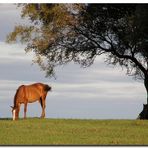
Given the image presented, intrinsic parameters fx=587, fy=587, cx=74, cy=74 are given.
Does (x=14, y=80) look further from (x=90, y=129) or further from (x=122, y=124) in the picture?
(x=122, y=124)

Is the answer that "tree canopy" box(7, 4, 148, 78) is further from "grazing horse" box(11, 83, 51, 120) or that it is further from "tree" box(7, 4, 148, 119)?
"grazing horse" box(11, 83, 51, 120)

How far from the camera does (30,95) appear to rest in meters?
34.2

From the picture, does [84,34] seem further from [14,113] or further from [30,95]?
[14,113]

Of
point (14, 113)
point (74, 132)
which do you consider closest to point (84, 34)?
point (14, 113)

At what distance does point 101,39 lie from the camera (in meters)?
35.7

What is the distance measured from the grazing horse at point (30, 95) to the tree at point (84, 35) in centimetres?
149

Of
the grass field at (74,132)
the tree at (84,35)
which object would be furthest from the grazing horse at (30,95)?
the grass field at (74,132)

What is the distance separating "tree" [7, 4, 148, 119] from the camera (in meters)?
31.5

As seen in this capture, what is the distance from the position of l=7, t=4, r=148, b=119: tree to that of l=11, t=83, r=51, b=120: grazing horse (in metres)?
1.49

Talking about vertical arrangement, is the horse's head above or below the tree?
below

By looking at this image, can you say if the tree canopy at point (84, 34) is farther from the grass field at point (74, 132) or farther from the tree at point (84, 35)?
the grass field at point (74, 132)

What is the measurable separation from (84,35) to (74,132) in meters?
12.3

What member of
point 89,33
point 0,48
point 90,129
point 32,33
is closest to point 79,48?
point 89,33

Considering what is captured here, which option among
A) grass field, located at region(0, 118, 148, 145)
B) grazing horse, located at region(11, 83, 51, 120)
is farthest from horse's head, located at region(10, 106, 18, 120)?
grass field, located at region(0, 118, 148, 145)
